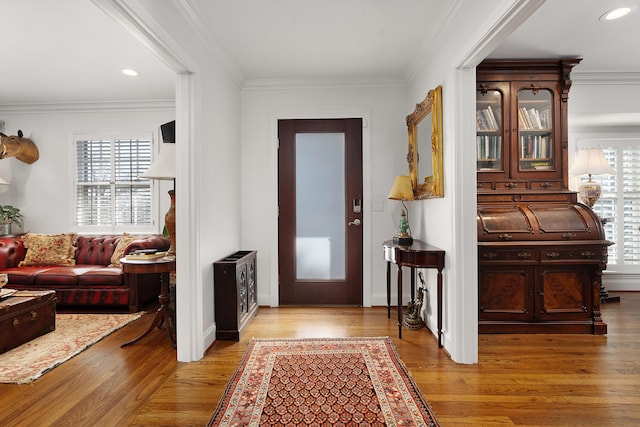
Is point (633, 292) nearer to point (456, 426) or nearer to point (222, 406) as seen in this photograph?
point (456, 426)

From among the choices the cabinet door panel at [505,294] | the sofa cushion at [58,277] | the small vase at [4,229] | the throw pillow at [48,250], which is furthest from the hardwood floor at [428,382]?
the small vase at [4,229]


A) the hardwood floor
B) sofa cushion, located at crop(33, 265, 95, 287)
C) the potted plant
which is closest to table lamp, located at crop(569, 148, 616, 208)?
the hardwood floor

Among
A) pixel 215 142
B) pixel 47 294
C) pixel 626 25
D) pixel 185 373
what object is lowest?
pixel 185 373

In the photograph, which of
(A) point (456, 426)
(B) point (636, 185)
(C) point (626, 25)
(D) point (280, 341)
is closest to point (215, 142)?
(D) point (280, 341)

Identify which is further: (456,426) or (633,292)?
(633,292)

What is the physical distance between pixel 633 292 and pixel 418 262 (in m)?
3.67

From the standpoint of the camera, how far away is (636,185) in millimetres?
4520

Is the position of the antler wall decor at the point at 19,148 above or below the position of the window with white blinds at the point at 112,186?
above

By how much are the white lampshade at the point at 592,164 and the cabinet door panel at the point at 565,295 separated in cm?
131

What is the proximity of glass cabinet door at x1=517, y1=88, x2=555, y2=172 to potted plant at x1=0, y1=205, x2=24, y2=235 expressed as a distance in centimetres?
627

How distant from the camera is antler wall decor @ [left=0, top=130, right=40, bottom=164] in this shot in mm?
4598

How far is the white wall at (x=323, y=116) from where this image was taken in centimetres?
398

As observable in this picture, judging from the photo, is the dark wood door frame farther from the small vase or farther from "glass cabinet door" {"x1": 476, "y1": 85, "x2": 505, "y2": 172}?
the small vase

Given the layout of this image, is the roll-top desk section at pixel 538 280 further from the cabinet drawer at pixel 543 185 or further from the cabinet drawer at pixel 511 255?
the cabinet drawer at pixel 543 185
